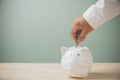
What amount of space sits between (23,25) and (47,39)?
14 cm

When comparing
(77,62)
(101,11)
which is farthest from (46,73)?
(101,11)

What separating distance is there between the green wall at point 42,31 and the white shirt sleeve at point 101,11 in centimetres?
36

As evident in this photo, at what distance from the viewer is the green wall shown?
1215 millimetres

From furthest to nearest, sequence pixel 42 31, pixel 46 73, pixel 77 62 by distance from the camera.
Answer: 1. pixel 42 31
2. pixel 46 73
3. pixel 77 62

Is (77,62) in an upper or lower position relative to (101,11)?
lower

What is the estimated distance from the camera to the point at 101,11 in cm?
85

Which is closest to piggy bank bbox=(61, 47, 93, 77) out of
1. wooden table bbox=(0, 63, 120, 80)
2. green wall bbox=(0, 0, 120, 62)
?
wooden table bbox=(0, 63, 120, 80)

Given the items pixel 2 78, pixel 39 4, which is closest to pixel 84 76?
pixel 2 78

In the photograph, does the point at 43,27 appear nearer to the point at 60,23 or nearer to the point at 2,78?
the point at 60,23

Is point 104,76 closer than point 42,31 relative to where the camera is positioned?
Yes

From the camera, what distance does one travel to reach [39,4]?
3.99 feet

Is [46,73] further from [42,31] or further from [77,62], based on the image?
[42,31]

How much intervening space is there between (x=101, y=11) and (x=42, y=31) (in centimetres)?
45

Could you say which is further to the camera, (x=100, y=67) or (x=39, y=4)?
(x=39, y=4)
